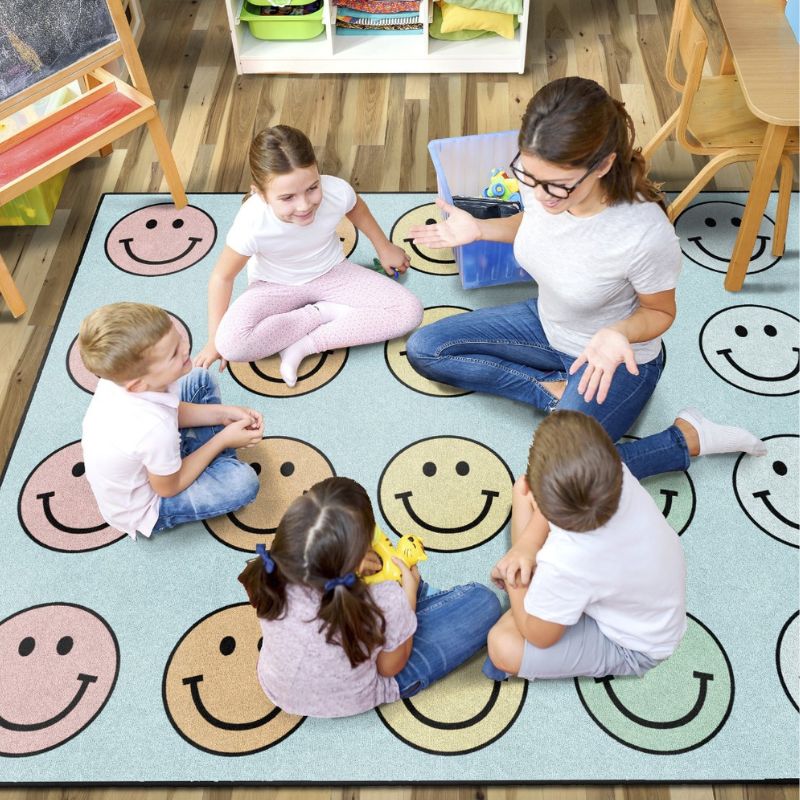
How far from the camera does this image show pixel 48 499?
195cm

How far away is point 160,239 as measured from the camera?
96.8 inches

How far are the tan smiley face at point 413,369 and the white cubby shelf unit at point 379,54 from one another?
43.3 inches

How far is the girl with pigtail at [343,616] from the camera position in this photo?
1284 mm

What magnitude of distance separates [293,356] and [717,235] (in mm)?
1242

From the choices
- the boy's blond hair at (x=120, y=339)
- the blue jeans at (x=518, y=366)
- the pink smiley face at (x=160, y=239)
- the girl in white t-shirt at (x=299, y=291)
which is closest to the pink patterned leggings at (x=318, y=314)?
the girl in white t-shirt at (x=299, y=291)

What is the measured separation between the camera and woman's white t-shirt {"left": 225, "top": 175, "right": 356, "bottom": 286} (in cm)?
196

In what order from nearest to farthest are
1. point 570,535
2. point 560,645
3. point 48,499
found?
point 570,535
point 560,645
point 48,499

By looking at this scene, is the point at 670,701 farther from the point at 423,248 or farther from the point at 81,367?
the point at 81,367

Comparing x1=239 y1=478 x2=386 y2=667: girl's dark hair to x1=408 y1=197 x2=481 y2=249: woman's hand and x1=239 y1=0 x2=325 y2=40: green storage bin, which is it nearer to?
x1=408 y1=197 x2=481 y2=249: woman's hand

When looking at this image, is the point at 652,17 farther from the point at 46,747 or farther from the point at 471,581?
the point at 46,747

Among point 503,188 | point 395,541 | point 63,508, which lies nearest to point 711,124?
point 503,188

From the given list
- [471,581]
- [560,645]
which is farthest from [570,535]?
[471,581]

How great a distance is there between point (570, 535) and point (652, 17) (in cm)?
252

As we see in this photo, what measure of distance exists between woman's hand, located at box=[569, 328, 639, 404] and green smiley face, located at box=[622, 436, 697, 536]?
0.40 m
